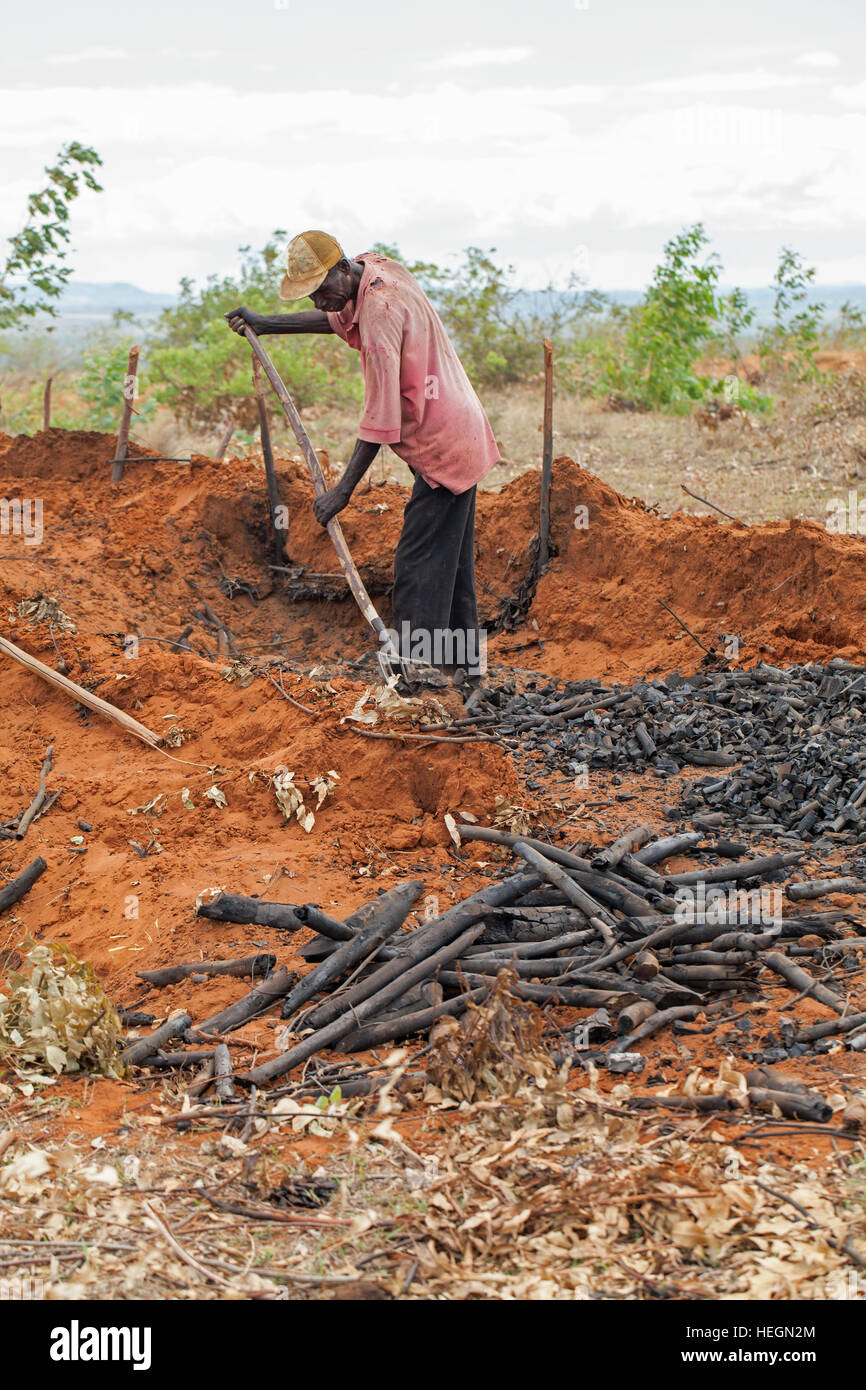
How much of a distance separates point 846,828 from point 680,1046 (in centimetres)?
158

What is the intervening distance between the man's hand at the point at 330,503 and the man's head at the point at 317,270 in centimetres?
80

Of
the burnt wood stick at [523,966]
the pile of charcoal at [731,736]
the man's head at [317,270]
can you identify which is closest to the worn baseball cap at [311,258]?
the man's head at [317,270]

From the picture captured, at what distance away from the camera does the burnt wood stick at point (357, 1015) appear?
9.72 ft

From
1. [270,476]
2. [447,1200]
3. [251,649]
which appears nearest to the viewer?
[447,1200]

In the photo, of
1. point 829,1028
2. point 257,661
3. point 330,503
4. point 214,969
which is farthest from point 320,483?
point 829,1028

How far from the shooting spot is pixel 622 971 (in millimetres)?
3326

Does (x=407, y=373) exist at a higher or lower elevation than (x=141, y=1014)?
higher

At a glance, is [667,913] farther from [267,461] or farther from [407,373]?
[267,461]

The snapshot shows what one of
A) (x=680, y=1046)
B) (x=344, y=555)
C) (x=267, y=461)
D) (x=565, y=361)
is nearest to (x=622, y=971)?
(x=680, y=1046)

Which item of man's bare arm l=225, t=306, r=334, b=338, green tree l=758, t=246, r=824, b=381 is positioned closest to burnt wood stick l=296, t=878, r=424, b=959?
man's bare arm l=225, t=306, r=334, b=338

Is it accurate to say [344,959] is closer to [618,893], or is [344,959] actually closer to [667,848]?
[618,893]

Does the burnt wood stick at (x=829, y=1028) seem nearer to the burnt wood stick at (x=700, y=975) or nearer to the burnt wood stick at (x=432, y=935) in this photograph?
the burnt wood stick at (x=700, y=975)

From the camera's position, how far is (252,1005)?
3.29 metres

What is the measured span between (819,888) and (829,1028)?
0.76m
